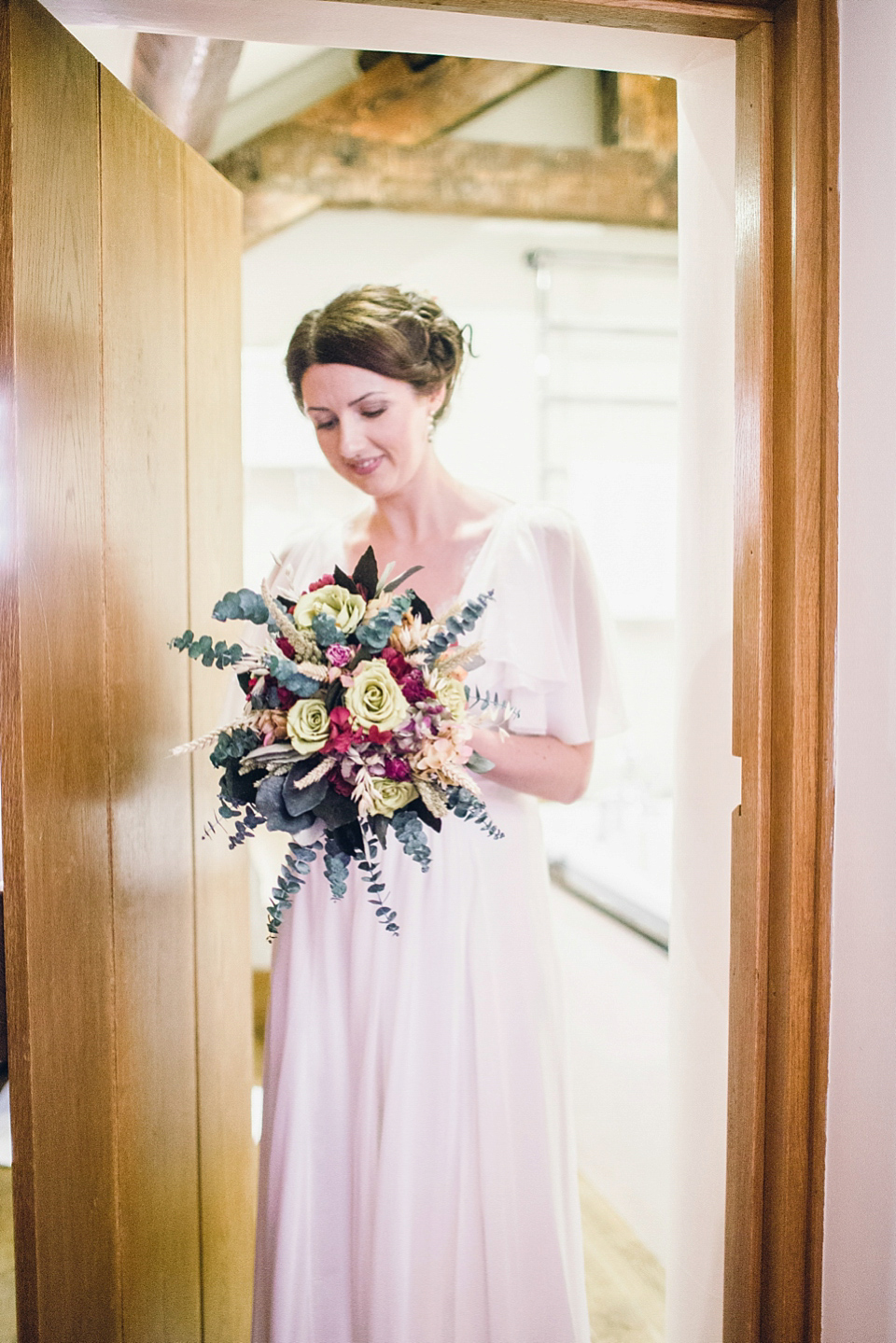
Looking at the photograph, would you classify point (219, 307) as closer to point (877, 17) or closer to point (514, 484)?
point (877, 17)

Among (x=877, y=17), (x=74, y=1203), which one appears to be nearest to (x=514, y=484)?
(x=877, y=17)

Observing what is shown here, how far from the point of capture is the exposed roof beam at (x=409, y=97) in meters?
3.38

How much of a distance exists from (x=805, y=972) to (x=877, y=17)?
1233 mm

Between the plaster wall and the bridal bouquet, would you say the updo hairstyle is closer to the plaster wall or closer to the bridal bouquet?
the plaster wall

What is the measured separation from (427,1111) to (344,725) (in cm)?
76

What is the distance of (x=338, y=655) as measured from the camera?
1427 mm

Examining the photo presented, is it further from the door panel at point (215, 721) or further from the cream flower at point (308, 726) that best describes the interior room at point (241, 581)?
the cream flower at point (308, 726)

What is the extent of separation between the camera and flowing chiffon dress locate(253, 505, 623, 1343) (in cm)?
171

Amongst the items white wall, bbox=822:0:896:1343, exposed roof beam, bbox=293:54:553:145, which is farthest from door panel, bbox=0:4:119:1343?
exposed roof beam, bbox=293:54:553:145

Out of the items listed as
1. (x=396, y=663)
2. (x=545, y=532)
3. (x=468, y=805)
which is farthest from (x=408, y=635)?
(x=545, y=532)

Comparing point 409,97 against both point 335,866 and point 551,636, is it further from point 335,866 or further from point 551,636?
point 335,866

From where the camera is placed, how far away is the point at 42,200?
1369 millimetres

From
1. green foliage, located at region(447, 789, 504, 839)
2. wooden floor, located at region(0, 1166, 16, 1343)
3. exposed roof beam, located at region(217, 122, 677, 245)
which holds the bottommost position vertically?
wooden floor, located at region(0, 1166, 16, 1343)

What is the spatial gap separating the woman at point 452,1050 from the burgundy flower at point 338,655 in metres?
0.38
